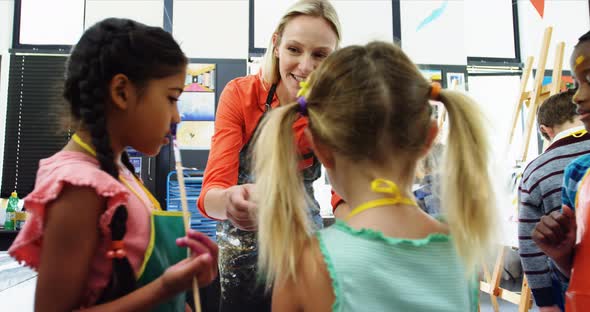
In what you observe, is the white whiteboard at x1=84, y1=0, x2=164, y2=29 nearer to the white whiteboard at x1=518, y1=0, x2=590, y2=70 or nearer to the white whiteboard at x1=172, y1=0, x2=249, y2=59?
the white whiteboard at x1=172, y1=0, x2=249, y2=59

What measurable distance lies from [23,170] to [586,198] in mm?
3998

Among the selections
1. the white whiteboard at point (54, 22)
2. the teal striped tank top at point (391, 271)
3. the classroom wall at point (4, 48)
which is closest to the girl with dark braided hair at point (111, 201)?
the teal striped tank top at point (391, 271)

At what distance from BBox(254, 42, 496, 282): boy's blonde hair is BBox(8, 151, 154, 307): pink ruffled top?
0.23 m

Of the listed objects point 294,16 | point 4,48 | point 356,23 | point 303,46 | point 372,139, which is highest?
point 356,23

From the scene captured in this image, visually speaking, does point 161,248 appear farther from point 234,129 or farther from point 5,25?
point 5,25

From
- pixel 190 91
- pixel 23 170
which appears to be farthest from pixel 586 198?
pixel 23 170

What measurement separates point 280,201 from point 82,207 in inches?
13.8

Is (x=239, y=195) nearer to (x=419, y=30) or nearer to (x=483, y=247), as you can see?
(x=483, y=247)

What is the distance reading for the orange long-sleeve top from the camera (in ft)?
4.14

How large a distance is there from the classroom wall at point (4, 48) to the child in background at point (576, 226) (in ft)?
13.3

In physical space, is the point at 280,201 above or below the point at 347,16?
below

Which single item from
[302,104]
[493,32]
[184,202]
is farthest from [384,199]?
[493,32]

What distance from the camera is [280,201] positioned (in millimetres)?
863

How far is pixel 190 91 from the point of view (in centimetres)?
369
